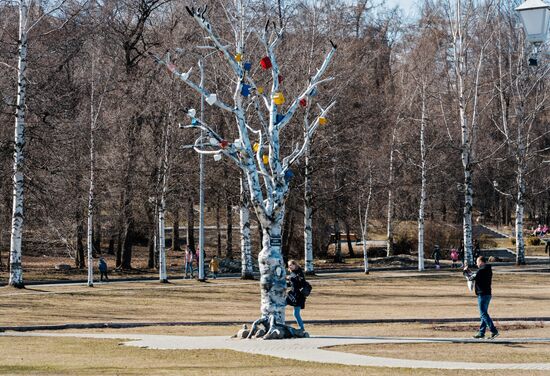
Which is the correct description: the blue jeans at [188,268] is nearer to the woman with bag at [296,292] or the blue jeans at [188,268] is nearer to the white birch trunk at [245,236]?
the white birch trunk at [245,236]

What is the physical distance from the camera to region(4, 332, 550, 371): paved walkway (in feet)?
51.4

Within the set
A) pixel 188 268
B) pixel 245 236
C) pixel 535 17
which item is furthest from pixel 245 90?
pixel 188 268

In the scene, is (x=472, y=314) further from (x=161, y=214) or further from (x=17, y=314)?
(x=161, y=214)

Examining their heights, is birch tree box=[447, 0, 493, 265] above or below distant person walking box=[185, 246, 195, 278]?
above

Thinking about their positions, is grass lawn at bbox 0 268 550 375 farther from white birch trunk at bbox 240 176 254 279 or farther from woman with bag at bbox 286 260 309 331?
woman with bag at bbox 286 260 309 331

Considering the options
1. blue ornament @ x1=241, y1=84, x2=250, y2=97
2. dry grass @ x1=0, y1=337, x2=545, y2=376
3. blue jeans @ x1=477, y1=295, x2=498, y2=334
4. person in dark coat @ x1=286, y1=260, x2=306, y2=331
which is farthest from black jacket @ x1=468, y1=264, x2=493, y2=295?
blue ornament @ x1=241, y1=84, x2=250, y2=97

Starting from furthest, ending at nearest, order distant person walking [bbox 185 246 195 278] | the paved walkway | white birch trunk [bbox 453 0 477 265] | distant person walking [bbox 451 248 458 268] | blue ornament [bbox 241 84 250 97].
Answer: distant person walking [bbox 451 248 458 268]
white birch trunk [bbox 453 0 477 265]
distant person walking [bbox 185 246 195 278]
blue ornament [bbox 241 84 250 97]
the paved walkway

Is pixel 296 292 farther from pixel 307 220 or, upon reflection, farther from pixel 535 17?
pixel 307 220

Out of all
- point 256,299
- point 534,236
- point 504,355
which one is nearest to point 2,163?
point 256,299

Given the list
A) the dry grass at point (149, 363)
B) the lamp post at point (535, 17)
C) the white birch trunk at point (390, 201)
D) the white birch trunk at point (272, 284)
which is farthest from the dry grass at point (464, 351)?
the white birch trunk at point (390, 201)

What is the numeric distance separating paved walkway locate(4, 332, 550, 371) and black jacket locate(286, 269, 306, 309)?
1291 mm

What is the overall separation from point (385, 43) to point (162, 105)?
113 ft

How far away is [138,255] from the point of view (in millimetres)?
68812

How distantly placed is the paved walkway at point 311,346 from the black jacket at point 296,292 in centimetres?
→ 129
